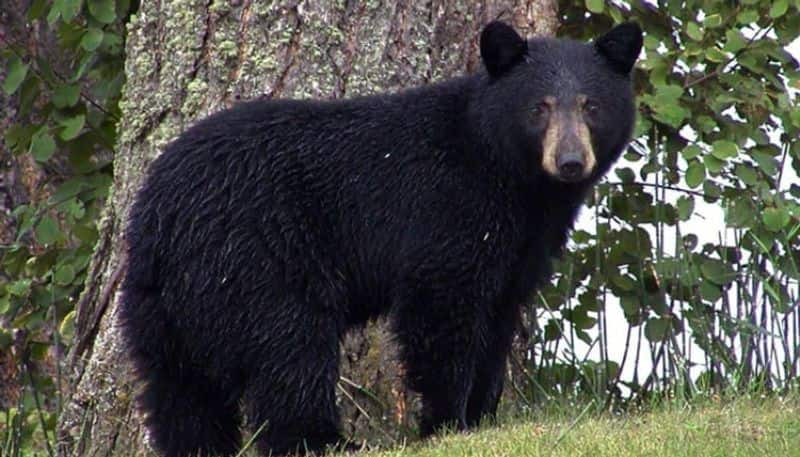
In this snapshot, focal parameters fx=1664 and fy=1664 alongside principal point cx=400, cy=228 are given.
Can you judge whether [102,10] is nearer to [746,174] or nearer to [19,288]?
[19,288]

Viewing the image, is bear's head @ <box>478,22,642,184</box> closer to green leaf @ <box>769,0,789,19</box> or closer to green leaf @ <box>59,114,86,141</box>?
green leaf @ <box>769,0,789,19</box>

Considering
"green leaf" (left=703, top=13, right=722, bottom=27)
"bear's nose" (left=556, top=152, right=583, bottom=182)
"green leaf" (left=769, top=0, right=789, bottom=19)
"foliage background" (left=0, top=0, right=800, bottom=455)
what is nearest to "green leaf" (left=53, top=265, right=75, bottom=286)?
"foliage background" (left=0, top=0, right=800, bottom=455)

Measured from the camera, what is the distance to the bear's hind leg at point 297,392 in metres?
6.11

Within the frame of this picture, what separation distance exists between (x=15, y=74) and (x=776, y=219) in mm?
3521

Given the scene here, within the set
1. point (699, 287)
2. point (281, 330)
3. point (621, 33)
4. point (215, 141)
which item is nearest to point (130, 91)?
point (215, 141)

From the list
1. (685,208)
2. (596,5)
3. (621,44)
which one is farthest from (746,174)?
(621,44)

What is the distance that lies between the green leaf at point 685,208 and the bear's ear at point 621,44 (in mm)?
1036

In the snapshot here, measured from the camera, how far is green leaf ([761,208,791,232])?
7.05 metres

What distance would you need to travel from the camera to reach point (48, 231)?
7.80m

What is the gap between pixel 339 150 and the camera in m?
6.31

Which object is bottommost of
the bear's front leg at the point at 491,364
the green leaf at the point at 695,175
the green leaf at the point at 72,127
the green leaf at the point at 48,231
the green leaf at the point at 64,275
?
the bear's front leg at the point at 491,364

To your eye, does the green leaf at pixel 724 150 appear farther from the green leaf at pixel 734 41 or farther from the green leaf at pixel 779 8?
the green leaf at pixel 779 8

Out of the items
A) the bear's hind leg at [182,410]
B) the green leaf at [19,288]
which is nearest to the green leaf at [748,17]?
the bear's hind leg at [182,410]

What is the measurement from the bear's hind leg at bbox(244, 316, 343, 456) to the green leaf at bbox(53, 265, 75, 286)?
6.27ft
